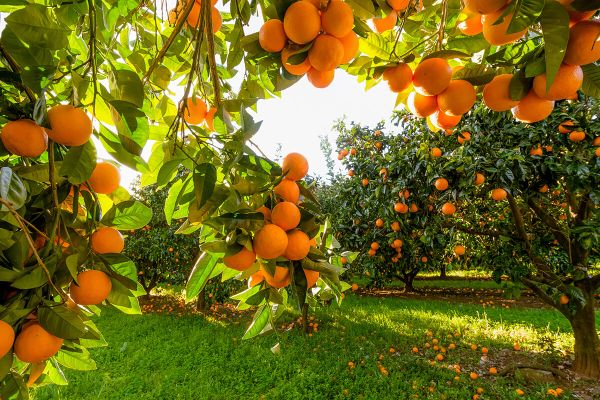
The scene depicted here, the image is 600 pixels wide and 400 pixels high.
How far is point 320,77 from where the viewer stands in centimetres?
74

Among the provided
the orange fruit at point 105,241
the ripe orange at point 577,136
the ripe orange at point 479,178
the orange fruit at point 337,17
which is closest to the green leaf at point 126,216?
the orange fruit at point 105,241

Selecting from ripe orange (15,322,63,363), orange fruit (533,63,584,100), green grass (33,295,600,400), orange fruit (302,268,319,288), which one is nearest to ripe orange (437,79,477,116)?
orange fruit (533,63,584,100)

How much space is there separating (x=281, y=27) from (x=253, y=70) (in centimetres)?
54

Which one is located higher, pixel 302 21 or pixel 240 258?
pixel 302 21

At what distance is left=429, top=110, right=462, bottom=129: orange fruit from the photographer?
73 cm

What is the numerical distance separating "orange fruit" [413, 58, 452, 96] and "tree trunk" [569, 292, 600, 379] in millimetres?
4390

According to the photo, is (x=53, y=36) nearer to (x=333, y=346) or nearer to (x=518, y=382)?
(x=518, y=382)

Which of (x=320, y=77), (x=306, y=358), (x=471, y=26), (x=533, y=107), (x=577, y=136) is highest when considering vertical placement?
(x=577, y=136)

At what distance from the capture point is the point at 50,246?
0.68m

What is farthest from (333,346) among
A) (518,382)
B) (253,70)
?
(253,70)

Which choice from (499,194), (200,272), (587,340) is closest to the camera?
(200,272)

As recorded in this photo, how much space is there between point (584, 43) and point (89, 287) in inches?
37.6

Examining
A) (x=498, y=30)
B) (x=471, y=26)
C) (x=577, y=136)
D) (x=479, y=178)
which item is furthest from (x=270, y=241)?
(x=577, y=136)

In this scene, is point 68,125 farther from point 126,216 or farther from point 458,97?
point 458,97
